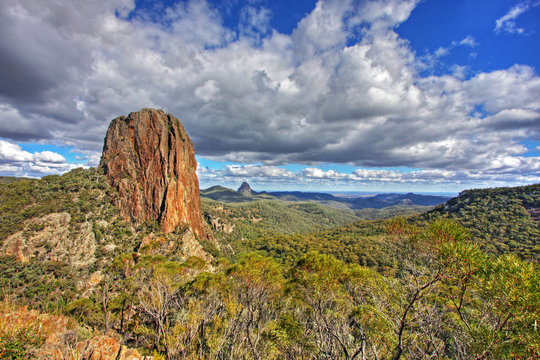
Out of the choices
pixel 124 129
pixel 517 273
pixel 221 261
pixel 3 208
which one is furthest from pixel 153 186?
pixel 517 273

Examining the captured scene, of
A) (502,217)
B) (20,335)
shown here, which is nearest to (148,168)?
(20,335)

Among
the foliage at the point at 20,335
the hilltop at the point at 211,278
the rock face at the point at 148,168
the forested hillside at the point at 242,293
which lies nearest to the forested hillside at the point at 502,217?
the hilltop at the point at 211,278

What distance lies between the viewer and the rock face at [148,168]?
72.7 m

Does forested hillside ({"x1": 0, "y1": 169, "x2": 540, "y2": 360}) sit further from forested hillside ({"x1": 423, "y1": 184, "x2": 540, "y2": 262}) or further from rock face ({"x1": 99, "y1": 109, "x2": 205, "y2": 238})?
rock face ({"x1": 99, "y1": 109, "x2": 205, "y2": 238})

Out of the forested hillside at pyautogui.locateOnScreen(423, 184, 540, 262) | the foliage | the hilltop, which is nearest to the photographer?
the foliage

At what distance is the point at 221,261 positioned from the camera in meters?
35.8

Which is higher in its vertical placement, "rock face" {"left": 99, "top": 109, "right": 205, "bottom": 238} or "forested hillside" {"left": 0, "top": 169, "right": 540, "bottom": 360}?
"rock face" {"left": 99, "top": 109, "right": 205, "bottom": 238}

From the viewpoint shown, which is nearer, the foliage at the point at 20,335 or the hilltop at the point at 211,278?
the foliage at the point at 20,335

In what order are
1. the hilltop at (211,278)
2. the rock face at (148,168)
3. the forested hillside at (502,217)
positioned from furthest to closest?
the rock face at (148,168), the forested hillside at (502,217), the hilltop at (211,278)

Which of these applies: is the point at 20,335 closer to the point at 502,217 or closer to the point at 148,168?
the point at 148,168

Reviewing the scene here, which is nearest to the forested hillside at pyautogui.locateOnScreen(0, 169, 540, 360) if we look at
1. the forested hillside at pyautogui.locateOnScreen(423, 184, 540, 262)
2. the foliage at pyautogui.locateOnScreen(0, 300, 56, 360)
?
the foliage at pyautogui.locateOnScreen(0, 300, 56, 360)

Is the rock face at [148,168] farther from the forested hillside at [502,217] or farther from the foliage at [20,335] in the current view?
the forested hillside at [502,217]

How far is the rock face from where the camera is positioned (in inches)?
2862

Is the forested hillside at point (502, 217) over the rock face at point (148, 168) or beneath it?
beneath
